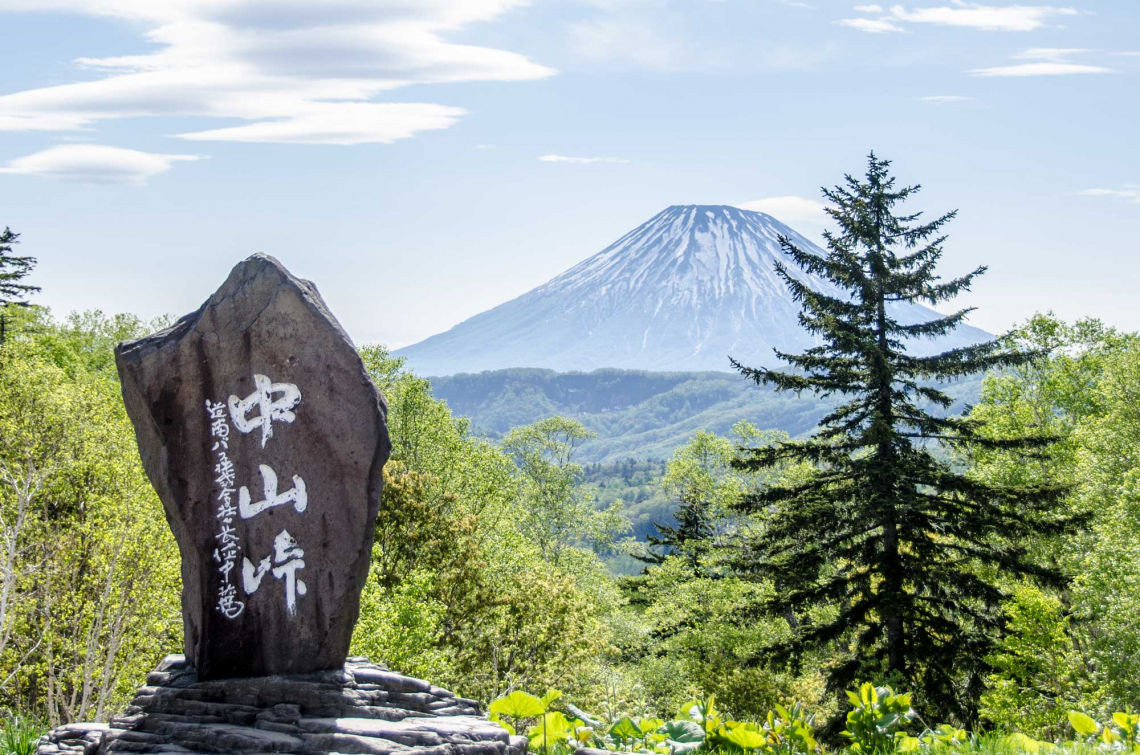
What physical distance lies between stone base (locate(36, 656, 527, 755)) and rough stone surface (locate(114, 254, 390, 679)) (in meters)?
0.36

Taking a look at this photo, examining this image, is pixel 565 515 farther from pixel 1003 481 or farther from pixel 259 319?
pixel 259 319

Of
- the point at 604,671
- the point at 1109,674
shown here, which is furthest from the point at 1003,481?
the point at 604,671

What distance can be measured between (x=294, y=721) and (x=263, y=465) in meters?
2.21

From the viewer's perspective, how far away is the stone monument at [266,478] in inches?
310

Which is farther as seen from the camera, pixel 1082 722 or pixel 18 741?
pixel 18 741

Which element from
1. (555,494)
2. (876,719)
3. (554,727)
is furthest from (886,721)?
(555,494)

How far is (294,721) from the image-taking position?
719 centimetres

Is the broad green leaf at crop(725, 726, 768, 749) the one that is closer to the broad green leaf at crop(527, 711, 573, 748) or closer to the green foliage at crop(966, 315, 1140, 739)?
the broad green leaf at crop(527, 711, 573, 748)

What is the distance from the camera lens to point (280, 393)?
8102 millimetres

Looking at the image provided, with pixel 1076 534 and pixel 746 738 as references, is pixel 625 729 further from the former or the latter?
pixel 1076 534

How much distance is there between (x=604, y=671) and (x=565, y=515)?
17537mm

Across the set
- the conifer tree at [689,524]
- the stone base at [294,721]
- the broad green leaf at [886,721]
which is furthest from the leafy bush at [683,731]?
the conifer tree at [689,524]

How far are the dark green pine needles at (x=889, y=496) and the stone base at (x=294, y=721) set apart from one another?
1069cm

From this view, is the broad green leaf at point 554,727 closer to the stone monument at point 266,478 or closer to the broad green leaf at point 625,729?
the broad green leaf at point 625,729
